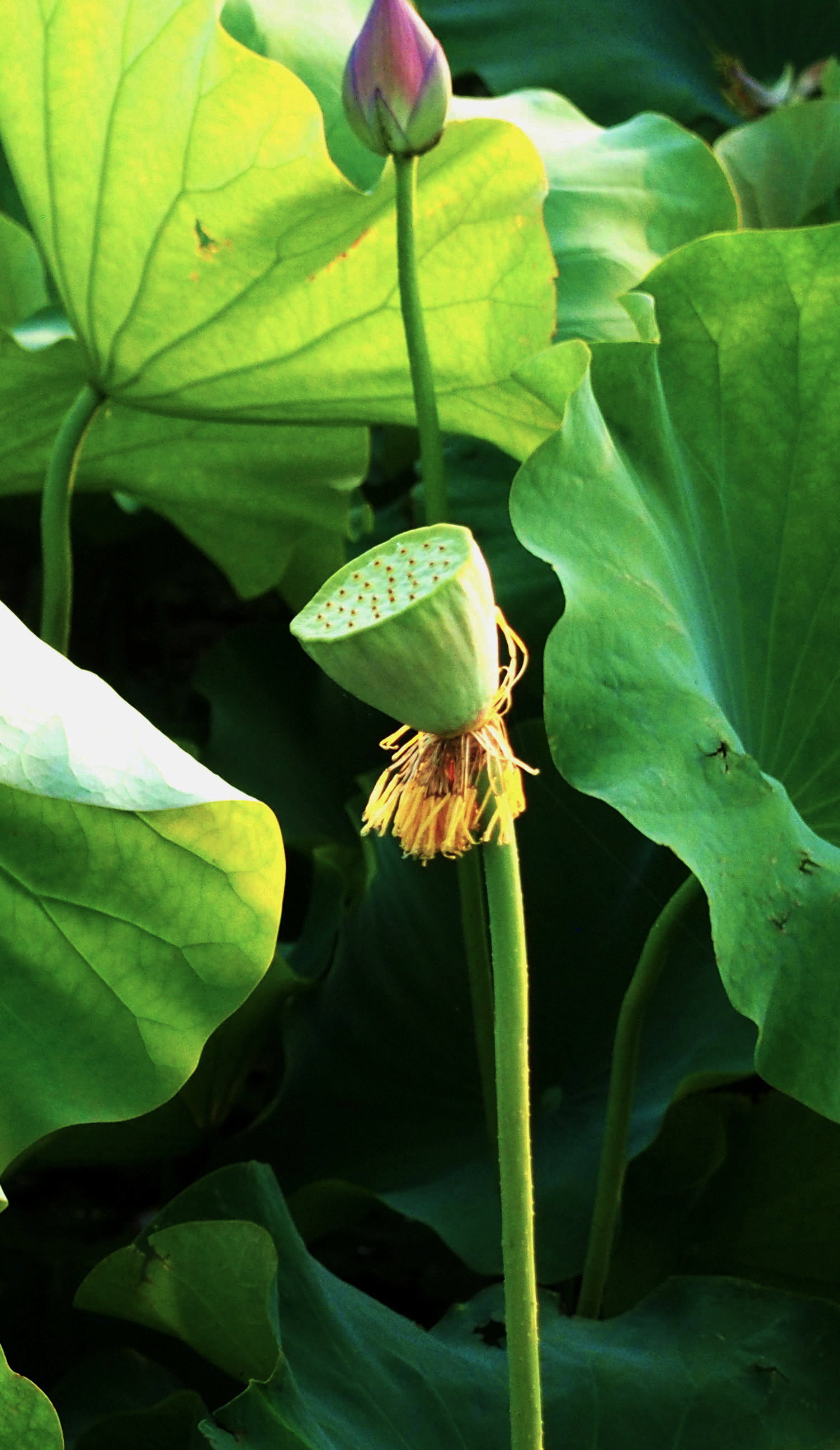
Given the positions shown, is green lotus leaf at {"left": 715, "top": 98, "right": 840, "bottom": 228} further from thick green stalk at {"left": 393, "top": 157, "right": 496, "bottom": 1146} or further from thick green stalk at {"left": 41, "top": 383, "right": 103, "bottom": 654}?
thick green stalk at {"left": 41, "top": 383, "right": 103, "bottom": 654}

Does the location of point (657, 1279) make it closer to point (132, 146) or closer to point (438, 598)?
point (438, 598)

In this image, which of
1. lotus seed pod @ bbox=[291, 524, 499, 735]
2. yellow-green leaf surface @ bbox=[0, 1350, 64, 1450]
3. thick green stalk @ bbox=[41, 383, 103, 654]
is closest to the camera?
lotus seed pod @ bbox=[291, 524, 499, 735]

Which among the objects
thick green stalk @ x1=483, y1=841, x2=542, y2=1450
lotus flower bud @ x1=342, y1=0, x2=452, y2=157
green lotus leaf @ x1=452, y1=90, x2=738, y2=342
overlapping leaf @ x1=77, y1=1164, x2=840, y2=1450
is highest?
lotus flower bud @ x1=342, y1=0, x2=452, y2=157

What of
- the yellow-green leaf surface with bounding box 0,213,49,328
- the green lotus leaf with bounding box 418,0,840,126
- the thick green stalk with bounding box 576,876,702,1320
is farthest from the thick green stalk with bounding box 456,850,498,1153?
the green lotus leaf with bounding box 418,0,840,126

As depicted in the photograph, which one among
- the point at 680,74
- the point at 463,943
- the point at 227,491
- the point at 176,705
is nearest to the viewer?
the point at 463,943

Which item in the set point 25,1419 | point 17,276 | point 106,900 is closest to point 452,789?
point 106,900

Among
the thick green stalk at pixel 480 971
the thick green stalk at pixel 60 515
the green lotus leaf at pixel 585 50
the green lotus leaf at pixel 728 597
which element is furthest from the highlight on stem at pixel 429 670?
the green lotus leaf at pixel 585 50

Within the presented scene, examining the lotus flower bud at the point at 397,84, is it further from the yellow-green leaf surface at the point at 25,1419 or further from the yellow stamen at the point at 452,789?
the yellow-green leaf surface at the point at 25,1419

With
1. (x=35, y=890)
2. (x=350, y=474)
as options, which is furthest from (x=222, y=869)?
(x=350, y=474)
